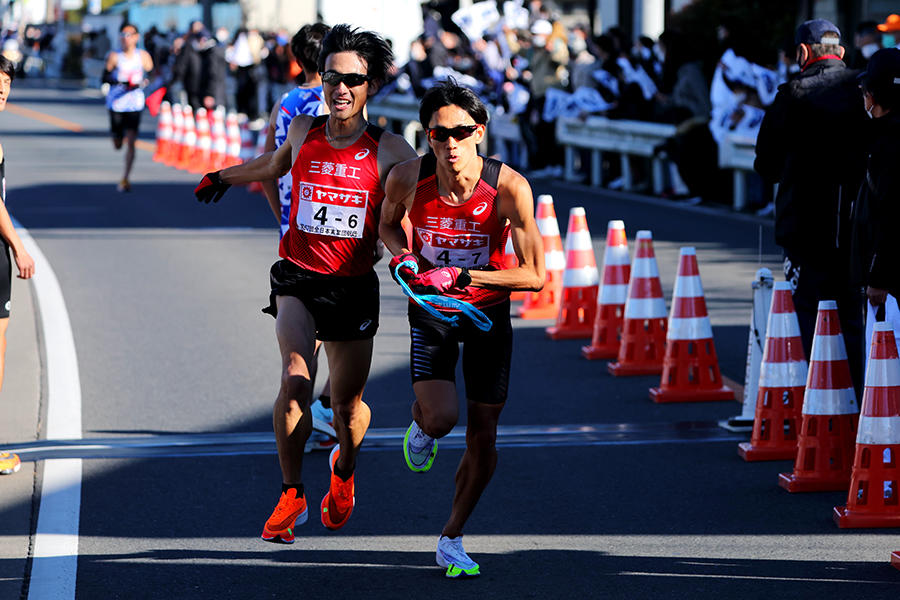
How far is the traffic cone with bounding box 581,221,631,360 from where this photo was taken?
10945mm

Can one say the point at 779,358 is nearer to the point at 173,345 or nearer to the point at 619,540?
the point at 619,540

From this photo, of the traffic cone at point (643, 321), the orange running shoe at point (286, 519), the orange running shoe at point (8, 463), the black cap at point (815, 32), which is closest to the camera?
the orange running shoe at point (286, 519)

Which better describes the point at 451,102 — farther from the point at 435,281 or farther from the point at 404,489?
the point at 404,489

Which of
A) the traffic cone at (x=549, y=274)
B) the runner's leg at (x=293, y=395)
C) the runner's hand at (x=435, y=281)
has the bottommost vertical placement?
the traffic cone at (x=549, y=274)

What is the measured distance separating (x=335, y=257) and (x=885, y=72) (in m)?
2.55

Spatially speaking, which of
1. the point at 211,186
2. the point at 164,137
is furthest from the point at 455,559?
the point at 164,137

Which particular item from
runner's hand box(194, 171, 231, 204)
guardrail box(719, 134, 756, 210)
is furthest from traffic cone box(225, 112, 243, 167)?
runner's hand box(194, 171, 231, 204)

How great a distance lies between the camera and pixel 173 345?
37.7 ft

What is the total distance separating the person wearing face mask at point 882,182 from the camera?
6980mm

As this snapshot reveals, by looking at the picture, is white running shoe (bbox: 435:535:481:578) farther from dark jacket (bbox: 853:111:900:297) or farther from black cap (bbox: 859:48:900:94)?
black cap (bbox: 859:48:900:94)

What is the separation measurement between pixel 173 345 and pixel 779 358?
196 inches

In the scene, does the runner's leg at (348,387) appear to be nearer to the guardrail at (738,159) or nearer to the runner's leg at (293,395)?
the runner's leg at (293,395)

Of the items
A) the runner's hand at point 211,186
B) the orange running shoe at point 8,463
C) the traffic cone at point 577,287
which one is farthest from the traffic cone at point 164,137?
the runner's hand at point 211,186

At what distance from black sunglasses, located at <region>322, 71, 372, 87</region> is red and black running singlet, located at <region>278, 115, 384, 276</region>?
0.19 meters
